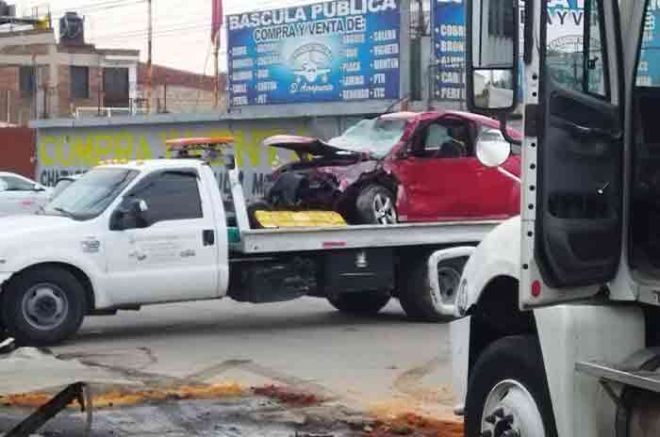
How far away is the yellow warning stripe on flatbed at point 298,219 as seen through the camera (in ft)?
43.6

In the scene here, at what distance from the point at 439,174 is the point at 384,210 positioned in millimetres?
802

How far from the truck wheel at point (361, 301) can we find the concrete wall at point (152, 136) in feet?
34.8

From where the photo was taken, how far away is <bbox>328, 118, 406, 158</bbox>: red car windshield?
48.6ft

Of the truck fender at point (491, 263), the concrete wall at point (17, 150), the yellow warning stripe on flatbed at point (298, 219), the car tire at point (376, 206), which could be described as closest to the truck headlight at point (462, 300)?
the truck fender at point (491, 263)

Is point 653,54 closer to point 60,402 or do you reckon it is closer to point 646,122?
point 646,122

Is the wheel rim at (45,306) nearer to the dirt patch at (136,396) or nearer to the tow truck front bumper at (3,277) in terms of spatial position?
the tow truck front bumper at (3,277)

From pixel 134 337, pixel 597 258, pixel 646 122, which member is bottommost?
pixel 134 337

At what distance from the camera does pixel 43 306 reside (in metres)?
12.0

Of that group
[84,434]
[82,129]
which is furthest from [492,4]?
[82,129]

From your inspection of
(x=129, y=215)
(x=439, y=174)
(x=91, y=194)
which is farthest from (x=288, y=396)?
(x=439, y=174)

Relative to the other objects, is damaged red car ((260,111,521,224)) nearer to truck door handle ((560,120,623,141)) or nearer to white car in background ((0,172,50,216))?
truck door handle ((560,120,623,141))

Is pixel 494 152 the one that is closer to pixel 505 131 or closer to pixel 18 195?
pixel 505 131

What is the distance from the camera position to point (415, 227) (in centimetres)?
1400

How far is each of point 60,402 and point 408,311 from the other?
7678mm
